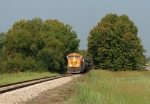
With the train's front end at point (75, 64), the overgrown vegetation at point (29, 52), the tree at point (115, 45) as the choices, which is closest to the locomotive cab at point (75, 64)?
the train's front end at point (75, 64)

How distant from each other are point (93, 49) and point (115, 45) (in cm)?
507

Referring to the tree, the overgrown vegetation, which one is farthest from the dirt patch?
the overgrown vegetation

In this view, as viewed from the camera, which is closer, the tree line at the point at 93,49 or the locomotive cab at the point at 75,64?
the locomotive cab at the point at 75,64

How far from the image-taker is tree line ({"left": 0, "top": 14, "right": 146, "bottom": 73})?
5434cm

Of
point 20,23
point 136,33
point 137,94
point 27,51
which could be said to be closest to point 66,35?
point 20,23

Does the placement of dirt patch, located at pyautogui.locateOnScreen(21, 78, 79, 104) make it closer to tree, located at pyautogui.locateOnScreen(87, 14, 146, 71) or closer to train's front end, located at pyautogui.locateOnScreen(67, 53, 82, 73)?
train's front end, located at pyautogui.locateOnScreen(67, 53, 82, 73)

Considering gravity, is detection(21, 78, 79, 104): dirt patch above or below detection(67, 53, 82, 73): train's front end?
below

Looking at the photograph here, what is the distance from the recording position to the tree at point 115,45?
54.1 metres

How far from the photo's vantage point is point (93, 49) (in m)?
58.0

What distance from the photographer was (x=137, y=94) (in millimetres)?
13883

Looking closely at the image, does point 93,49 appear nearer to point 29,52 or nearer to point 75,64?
point 75,64

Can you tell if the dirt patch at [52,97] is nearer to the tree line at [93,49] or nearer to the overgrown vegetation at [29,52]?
the tree line at [93,49]

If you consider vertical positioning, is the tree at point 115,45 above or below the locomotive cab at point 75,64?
above

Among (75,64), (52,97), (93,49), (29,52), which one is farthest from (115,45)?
(52,97)
